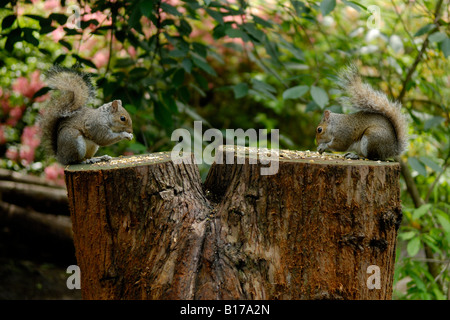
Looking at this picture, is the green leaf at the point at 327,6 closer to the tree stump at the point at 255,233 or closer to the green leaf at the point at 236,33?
the green leaf at the point at 236,33

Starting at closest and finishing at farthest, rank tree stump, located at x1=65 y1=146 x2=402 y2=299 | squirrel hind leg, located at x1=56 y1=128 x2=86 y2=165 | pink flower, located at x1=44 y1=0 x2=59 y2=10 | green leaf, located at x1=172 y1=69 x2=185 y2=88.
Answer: tree stump, located at x1=65 y1=146 x2=402 y2=299 → squirrel hind leg, located at x1=56 y1=128 x2=86 y2=165 → green leaf, located at x1=172 y1=69 x2=185 y2=88 → pink flower, located at x1=44 y1=0 x2=59 y2=10

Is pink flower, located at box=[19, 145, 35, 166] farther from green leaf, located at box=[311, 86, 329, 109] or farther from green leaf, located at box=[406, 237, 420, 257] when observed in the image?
green leaf, located at box=[406, 237, 420, 257]

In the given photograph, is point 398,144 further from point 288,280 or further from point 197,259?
point 197,259

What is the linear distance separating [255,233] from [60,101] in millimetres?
942

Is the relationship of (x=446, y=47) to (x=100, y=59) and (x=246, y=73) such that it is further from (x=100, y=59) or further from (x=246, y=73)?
(x=100, y=59)

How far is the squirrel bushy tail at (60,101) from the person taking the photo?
1805mm

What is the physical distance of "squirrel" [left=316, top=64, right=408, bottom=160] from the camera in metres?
1.78

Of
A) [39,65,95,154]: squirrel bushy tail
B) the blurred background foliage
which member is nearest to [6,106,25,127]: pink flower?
the blurred background foliage

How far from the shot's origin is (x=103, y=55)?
3.87 m

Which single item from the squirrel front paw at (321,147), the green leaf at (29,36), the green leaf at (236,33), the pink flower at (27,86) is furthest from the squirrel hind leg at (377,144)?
the pink flower at (27,86)

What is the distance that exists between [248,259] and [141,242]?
36 cm

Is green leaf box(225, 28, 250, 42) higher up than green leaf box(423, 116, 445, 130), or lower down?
higher up

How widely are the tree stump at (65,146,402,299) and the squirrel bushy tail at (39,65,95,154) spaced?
38cm
